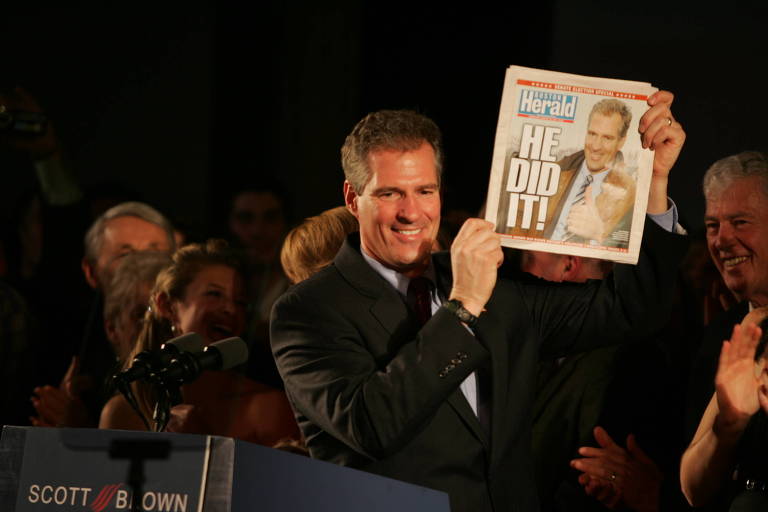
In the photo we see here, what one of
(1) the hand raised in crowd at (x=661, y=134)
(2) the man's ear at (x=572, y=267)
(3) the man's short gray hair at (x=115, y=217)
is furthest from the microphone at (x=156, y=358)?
(3) the man's short gray hair at (x=115, y=217)

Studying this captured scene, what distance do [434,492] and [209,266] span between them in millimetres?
2000

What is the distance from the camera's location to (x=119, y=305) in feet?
13.0

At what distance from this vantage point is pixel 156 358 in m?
2.22

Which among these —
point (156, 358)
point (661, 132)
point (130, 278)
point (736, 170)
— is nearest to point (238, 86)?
point (130, 278)

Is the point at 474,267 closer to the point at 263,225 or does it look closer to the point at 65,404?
the point at 65,404

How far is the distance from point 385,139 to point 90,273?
2386mm

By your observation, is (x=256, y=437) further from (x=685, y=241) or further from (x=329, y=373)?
(x=685, y=241)

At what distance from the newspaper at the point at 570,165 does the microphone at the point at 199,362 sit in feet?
2.07

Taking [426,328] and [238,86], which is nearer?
[426,328]

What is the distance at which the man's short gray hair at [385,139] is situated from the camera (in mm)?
2502

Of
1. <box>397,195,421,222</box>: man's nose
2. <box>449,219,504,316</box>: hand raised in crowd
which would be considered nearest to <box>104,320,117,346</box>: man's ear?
<box>397,195,421,222</box>: man's nose

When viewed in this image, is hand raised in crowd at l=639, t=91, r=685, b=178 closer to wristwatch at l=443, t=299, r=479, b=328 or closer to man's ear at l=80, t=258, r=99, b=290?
wristwatch at l=443, t=299, r=479, b=328

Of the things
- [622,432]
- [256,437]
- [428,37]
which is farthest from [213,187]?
[622,432]

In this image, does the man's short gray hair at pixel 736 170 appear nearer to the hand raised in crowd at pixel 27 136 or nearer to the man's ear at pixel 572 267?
the man's ear at pixel 572 267
